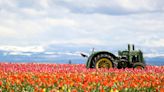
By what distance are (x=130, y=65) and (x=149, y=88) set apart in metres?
13.1

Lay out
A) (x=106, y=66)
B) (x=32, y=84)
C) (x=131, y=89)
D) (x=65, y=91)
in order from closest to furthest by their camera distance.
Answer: (x=65, y=91) < (x=131, y=89) < (x=32, y=84) < (x=106, y=66)

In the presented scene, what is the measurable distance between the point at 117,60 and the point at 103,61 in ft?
2.54

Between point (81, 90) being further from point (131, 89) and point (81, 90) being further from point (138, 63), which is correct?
point (138, 63)

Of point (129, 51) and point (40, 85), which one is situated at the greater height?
point (129, 51)

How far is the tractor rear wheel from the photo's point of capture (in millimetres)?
25891

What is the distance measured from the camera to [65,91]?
458 inches

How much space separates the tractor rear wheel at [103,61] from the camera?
25.9 m

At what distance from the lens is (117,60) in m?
26.4

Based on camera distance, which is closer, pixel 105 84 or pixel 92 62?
pixel 105 84

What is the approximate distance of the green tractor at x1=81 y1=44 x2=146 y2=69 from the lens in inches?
1021

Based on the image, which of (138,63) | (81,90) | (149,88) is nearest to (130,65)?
(138,63)

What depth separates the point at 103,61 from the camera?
26.1 meters

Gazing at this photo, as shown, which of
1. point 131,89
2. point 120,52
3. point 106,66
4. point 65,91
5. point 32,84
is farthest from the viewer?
point 120,52

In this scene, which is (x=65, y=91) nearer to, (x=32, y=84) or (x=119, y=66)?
(x=32, y=84)
